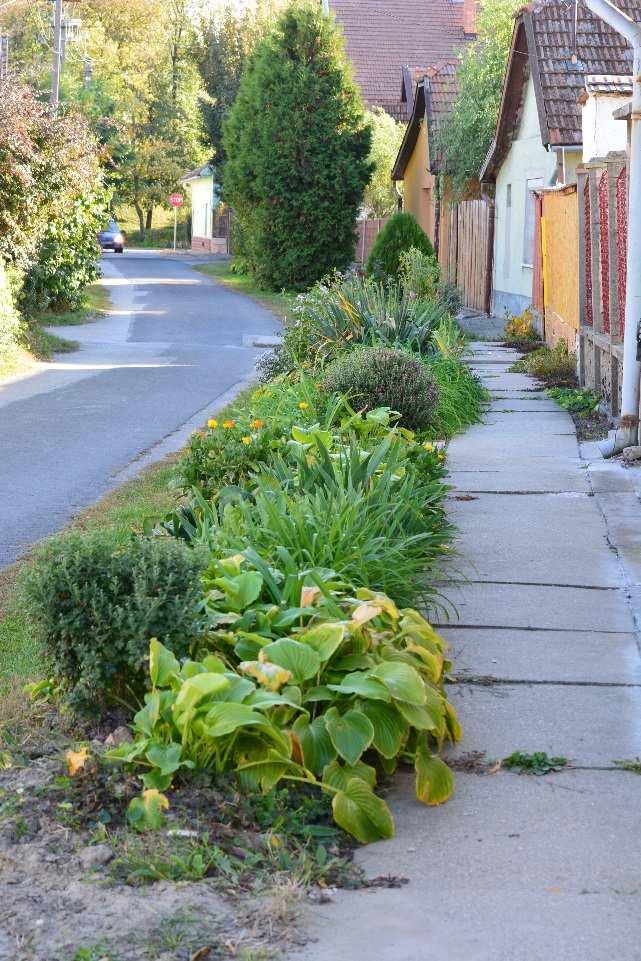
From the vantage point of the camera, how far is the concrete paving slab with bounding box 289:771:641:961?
106 inches

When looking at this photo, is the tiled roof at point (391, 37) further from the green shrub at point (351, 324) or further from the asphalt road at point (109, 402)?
the green shrub at point (351, 324)

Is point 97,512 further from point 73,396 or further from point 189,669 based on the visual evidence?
A: point 73,396

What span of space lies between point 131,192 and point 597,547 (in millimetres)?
73495

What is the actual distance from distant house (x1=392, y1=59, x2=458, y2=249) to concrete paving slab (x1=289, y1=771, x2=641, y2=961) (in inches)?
1040

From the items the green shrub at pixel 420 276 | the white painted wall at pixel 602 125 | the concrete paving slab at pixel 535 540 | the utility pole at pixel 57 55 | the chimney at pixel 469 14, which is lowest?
the concrete paving slab at pixel 535 540

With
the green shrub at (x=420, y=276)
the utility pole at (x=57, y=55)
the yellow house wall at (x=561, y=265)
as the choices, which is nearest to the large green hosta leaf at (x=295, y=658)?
the yellow house wall at (x=561, y=265)

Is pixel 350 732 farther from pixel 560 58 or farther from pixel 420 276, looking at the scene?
pixel 560 58

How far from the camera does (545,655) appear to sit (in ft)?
15.1

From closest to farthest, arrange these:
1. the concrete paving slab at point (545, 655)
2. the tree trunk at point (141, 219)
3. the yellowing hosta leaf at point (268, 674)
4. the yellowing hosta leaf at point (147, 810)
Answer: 1. the yellowing hosta leaf at point (147, 810)
2. the yellowing hosta leaf at point (268, 674)
3. the concrete paving slab at point (545, 655)
4. the tree trunk at point (141, 219)

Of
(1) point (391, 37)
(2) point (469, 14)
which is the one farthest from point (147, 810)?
(1) point (391, 37)

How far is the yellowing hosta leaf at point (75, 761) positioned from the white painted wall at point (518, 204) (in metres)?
17.2

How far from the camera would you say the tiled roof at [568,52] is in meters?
19.1

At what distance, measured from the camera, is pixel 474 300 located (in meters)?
24.0

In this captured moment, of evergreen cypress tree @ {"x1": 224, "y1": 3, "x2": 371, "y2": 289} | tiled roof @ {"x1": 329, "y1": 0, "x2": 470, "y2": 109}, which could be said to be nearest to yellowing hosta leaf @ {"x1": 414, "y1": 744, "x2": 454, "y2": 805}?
evergreen cypress tree @ {"x1": 224, "y1": 3, "x2": 371, "y2": 289}
